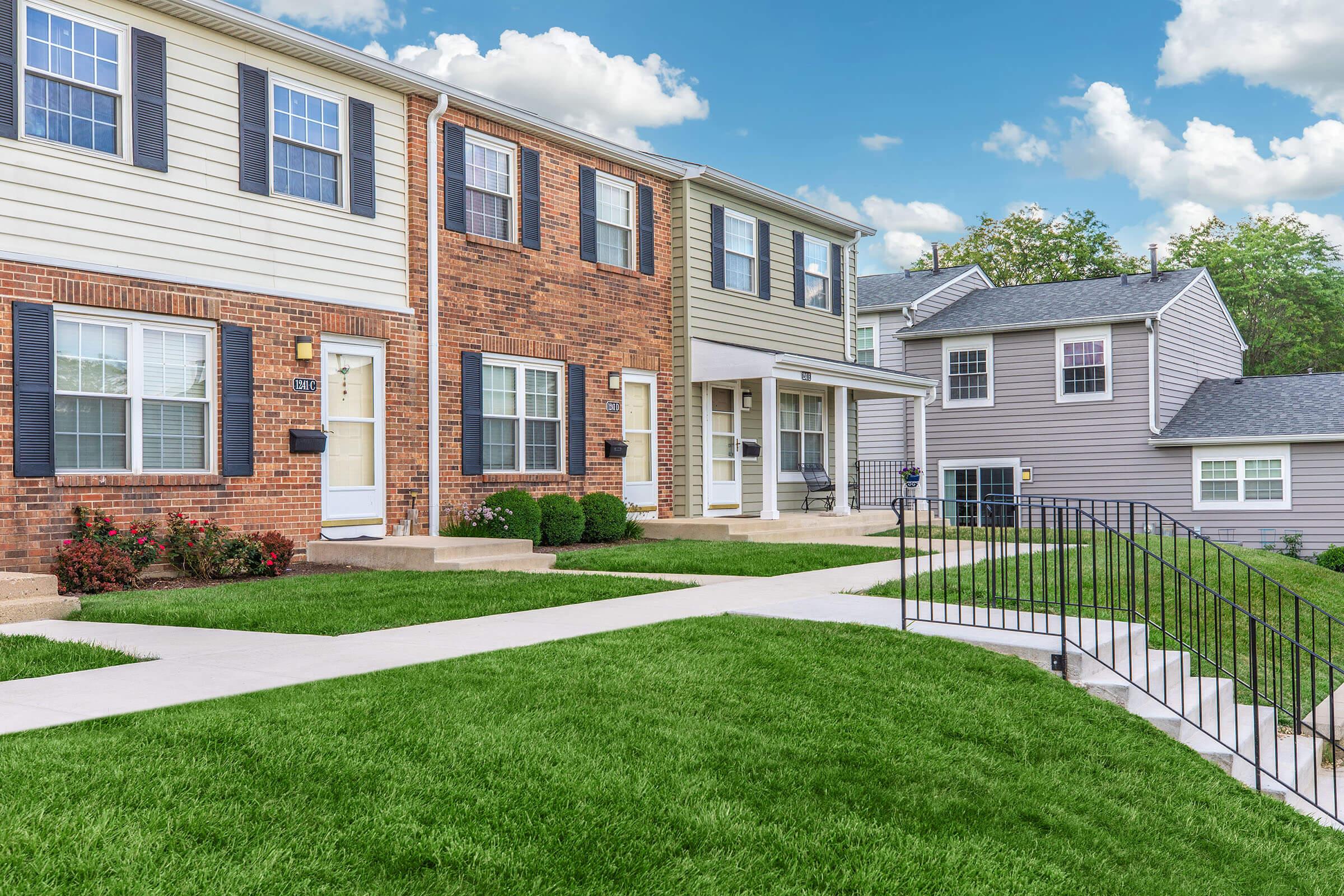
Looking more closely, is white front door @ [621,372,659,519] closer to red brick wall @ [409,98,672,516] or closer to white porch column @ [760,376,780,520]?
red brick wall @ [409,98,672,516]

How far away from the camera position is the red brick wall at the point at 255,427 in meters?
9.52

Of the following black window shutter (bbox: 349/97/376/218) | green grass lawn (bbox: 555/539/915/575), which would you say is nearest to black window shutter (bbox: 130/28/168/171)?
black window shutter (bbox: 349/97/376/218)

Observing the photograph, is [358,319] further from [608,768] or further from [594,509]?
[608,768]

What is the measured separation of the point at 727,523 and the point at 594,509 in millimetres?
2020

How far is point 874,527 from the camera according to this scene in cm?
1797

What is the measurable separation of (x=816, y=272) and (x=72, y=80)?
12961 mm

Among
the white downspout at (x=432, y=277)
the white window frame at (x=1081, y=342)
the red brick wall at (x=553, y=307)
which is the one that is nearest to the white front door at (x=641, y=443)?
the red brick wall at (x=553, y=307)

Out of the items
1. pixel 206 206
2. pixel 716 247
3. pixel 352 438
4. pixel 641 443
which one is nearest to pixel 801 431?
pixel 716 247

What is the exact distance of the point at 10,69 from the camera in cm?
952

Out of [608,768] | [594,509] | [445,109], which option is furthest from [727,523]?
[608,768]

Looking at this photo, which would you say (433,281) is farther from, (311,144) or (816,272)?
(816,272)

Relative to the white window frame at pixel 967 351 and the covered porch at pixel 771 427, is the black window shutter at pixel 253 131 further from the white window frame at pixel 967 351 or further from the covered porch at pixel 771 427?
the white window frame at pixel 967 351

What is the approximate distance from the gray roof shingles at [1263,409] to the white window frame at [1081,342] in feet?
4.99

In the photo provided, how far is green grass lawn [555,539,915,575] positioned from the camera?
11367 millimetres
